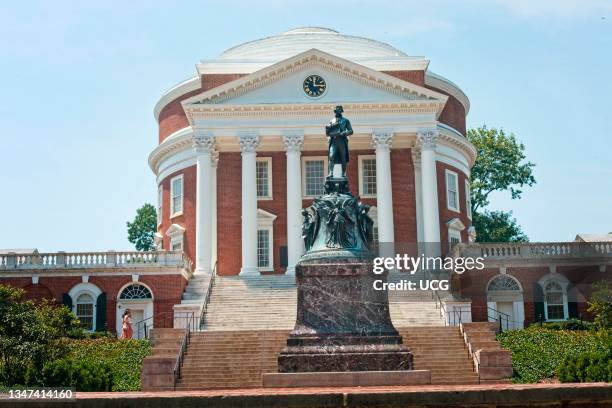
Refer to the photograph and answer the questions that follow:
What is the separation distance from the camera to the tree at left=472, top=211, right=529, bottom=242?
70250mm

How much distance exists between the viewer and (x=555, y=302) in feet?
142

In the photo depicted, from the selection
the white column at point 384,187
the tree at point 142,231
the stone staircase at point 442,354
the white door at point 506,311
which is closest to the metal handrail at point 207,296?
the white column at point 384,187

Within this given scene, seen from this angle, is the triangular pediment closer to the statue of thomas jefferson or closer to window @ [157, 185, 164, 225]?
window @ [157, 185, 164, 225]

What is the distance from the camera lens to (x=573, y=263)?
43.4 metres

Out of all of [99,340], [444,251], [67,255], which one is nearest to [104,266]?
[67,255]

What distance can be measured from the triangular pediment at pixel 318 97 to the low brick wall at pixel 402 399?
119 feet

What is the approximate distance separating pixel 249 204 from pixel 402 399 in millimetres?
34794

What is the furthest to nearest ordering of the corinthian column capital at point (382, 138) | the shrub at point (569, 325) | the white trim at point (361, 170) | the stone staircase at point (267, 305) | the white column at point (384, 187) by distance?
the white trim at point (361, 170) < the corinthian column capital at point (382, 138) < the white column at point (384, 187) < the shrub at point (569, 325) < the stone staircase at point (267, 305)

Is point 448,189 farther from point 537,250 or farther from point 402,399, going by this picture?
point 402,399

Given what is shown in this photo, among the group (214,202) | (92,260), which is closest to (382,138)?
(214,202)

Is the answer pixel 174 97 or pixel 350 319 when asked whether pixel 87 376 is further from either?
pixel 174 97

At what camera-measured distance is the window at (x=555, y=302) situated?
43.1 metres

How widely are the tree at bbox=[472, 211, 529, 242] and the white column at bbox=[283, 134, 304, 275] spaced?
90.4ft

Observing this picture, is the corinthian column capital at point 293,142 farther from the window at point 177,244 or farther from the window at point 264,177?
the window at point 177,244
